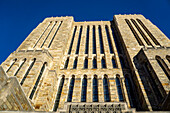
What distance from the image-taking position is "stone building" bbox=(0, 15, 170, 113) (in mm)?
12492

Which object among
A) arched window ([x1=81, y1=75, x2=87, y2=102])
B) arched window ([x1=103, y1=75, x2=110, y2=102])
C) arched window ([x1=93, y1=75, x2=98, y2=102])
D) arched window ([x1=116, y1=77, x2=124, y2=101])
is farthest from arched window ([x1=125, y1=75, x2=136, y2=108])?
arched window ([x1=81, y1=75, x2=87, y2=102])

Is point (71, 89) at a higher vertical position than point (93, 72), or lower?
lower

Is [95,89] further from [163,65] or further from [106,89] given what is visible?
[163,65]

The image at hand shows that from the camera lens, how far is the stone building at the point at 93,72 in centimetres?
1249

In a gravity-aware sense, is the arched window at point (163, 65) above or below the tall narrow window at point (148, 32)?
below

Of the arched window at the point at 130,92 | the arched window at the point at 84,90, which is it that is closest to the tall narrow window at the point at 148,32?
the arched window at the point at 130,92

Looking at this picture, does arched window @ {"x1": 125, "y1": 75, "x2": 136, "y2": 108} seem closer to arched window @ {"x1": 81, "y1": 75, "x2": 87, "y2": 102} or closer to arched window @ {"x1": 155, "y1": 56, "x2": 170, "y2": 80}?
arched window @ {"x1": 155, "y1": 56, "x2": 170, "y2": 80}

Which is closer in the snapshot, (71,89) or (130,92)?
(130,92)

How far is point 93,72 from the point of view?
17.7m

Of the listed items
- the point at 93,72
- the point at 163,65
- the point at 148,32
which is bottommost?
Answer: the point at 163,65

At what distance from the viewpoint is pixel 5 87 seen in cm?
990

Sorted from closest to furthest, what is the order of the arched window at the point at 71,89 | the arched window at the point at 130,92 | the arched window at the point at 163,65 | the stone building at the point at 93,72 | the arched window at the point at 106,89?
the stone building at the point at 93,72, the arched window at the point at 163,65, the arched window at the point at 130,92, the arched window at the point at 106,89, the arched window at the point at 71,89

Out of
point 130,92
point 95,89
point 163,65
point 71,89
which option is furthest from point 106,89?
point 163,65

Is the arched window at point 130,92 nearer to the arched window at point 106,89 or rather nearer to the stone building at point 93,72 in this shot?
the stone building at point 93,72
